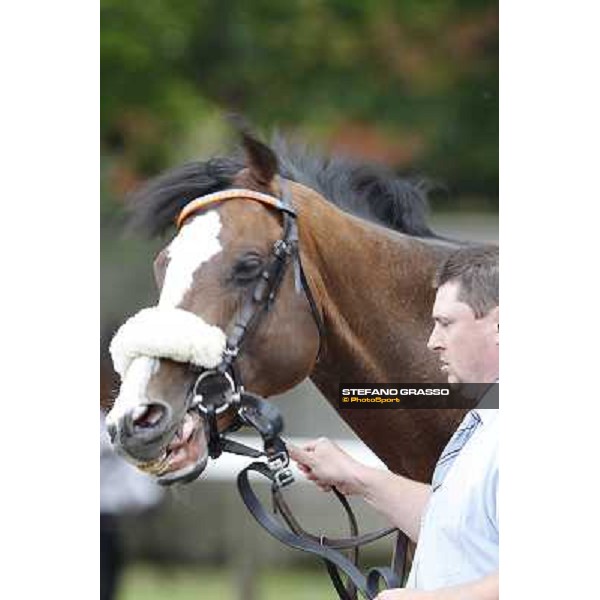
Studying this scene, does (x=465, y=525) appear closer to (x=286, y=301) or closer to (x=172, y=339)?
(x=286, y=301)

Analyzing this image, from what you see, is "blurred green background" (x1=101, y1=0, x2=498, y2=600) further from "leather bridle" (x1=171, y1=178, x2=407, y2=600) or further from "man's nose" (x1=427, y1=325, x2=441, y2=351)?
"man's nose" (x1=427, y1=325, x2=441, y2=351)

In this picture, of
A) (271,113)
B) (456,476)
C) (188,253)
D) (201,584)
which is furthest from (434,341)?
(201,584)

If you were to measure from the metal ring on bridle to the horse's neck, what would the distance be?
8.1 inches

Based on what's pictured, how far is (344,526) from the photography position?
114 inches

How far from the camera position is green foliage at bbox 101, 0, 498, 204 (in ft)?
9.75

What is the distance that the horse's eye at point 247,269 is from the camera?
2.64m

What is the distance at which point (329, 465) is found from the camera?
286cm

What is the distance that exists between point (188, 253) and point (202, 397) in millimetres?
249

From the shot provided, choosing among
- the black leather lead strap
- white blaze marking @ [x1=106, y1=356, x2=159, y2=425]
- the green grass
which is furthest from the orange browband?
the green grass

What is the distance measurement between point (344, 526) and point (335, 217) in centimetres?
59
